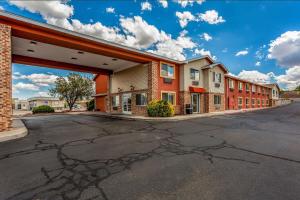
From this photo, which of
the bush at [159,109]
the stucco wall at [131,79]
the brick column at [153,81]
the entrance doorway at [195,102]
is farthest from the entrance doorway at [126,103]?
the entrance doorway at [195,102]

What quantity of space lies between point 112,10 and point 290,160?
1641cm

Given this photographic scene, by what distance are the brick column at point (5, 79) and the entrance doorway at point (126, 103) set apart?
39.8ft

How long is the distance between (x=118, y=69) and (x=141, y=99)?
20.5 ft

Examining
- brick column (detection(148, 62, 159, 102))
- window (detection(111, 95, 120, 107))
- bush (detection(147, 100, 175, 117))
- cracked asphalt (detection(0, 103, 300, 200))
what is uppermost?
brick column (detection(148, 62, 159, 102))

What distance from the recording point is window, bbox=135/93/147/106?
1705 centimetres

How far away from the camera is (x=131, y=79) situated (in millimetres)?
19031

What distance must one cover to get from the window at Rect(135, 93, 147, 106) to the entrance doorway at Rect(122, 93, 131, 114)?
5.66 ft

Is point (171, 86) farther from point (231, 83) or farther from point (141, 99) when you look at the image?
point (231, 83)

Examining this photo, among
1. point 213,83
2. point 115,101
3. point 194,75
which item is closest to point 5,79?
point 115,101

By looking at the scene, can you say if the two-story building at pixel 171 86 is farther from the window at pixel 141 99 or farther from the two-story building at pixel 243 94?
the two-story building at pixel 243 94

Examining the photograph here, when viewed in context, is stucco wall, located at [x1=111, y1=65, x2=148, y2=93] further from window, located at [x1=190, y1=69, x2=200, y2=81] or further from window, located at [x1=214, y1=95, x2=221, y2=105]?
window, located at [x1=214, y1=95, x2=221, y2=105]

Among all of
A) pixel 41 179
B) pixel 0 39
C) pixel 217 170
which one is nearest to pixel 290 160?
pixel 217 170

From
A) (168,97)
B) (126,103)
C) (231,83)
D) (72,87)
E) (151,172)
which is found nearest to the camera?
(151,172)

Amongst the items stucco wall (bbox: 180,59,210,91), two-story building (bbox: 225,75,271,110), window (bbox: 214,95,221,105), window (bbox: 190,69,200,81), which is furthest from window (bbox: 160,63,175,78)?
two-story building (bbox: 225,75,271,110)
